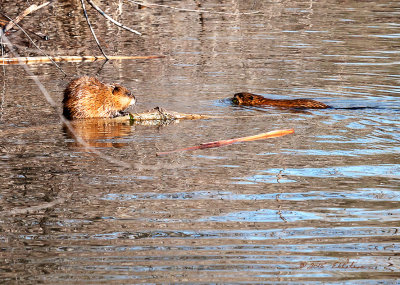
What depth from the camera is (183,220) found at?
511cm

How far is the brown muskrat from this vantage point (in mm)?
8609

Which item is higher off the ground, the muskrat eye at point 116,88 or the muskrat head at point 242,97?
the muskrat eye at point 116,88

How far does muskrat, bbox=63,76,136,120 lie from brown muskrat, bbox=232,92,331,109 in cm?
134

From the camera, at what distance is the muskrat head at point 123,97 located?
28.2 feet

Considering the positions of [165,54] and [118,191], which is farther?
[165,54]

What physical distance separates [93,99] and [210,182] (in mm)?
2986

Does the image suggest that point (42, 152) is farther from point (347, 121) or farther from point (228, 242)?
point (347, 121)

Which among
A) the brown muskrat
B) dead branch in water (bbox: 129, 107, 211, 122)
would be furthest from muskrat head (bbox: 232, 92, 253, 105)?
dead branch in water (bbox: 129, 107, 211, 122)

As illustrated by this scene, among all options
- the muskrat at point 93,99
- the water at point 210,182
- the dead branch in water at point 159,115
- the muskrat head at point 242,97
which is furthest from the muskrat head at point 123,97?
the muskrat head at point 242,97

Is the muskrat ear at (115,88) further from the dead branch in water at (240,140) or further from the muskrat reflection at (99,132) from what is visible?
the dead branch in water at (240,140)

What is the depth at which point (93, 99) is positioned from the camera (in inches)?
332

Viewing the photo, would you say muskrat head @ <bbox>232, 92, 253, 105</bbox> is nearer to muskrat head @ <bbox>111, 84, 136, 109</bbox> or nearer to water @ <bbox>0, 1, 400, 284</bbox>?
water @ <bbox>0, 1, 400, 284</bbox>

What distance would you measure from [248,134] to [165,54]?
5.53 metres

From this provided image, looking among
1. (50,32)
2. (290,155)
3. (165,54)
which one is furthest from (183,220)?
(50,32)
